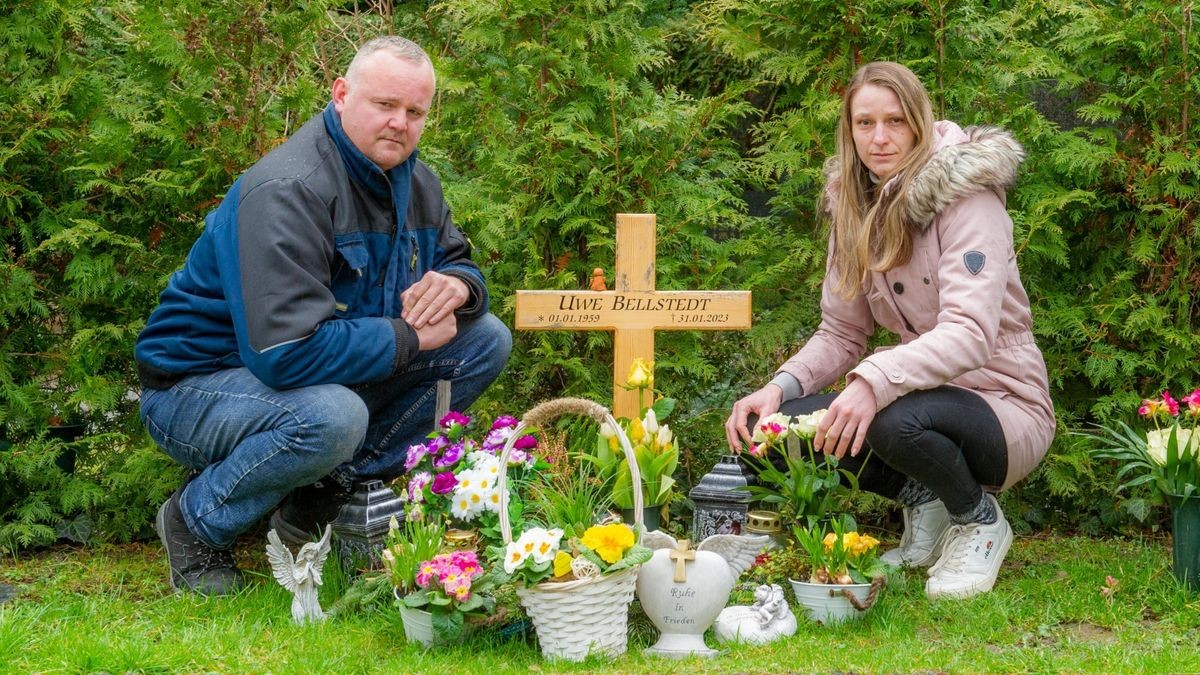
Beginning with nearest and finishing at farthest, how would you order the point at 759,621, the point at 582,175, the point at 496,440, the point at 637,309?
the point at 759,621 < the point at 496,440 < the point at 637,309 < the point at 582,175

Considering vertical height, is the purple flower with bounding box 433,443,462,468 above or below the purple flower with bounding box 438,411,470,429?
below

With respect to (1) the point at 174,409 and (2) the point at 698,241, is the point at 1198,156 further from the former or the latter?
(1) the point at 174,409

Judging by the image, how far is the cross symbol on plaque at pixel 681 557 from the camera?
119 inches

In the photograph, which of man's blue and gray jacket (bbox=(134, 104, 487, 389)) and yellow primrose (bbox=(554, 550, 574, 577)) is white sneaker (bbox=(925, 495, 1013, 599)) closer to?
yellow primrose (bbox=(554, 550, 574, 577))

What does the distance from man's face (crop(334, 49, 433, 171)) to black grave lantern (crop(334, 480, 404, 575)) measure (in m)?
0.97

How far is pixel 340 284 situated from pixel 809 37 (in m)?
2.12

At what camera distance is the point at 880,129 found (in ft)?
12.2

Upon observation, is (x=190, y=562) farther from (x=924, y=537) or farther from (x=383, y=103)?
(x=924, y=537)

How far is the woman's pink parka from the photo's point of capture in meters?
3.50

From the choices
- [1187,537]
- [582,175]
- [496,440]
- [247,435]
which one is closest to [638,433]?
[496,440]

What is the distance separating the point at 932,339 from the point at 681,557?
1.01m

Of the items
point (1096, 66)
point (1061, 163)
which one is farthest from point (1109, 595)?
point (1096, 66)

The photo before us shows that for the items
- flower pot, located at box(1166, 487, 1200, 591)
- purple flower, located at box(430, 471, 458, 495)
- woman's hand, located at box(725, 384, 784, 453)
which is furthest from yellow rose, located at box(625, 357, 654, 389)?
flower pot, located at box(1166, 487, 1200, 591)

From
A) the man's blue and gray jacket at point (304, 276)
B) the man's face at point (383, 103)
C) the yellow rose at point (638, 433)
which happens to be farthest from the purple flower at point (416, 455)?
the man's face at point (383, 103)
